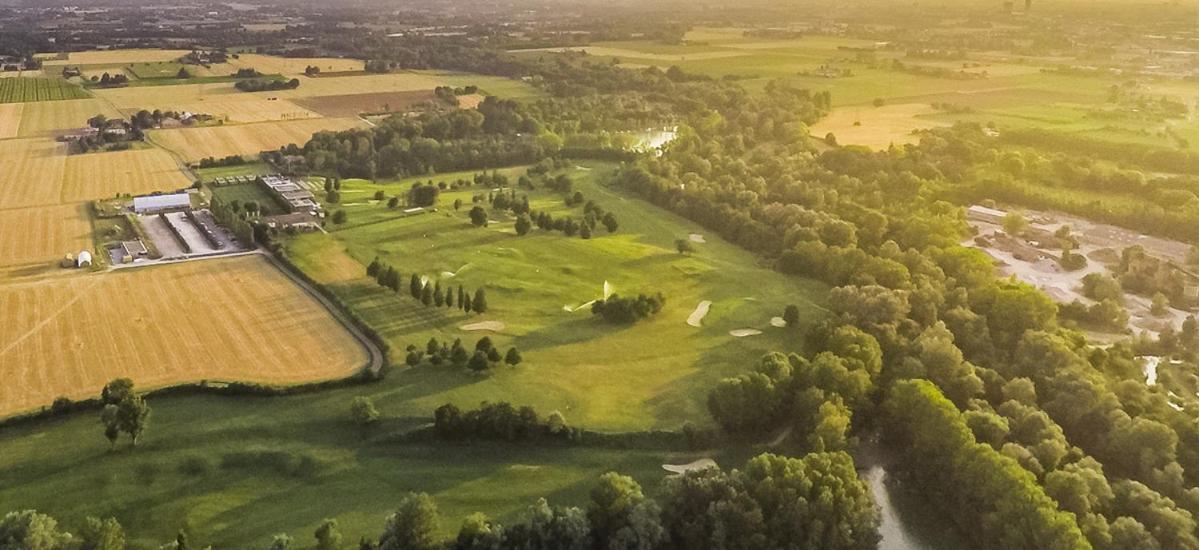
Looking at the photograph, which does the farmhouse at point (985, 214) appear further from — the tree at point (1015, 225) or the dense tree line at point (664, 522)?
the dense tree line at point (664, 522)

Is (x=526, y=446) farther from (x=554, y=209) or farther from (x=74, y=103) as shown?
(x=74, y=103)

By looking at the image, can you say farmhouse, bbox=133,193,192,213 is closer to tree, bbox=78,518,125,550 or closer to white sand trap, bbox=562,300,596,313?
white sand trap, bbox=562,300,596,313

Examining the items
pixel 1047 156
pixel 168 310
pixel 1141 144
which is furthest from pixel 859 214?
pixel 168 310

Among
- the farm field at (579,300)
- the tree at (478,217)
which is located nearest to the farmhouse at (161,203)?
the farm field at (579,300)

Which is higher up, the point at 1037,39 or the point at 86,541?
the point at 1037,39

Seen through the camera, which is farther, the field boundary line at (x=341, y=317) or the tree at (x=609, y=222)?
the tree at (x=609, y=222)

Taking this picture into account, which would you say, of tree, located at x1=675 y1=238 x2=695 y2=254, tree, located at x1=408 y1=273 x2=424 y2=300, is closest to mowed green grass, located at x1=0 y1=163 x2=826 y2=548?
tree, located at x1=408 y1=273 x2=424 y2=300
